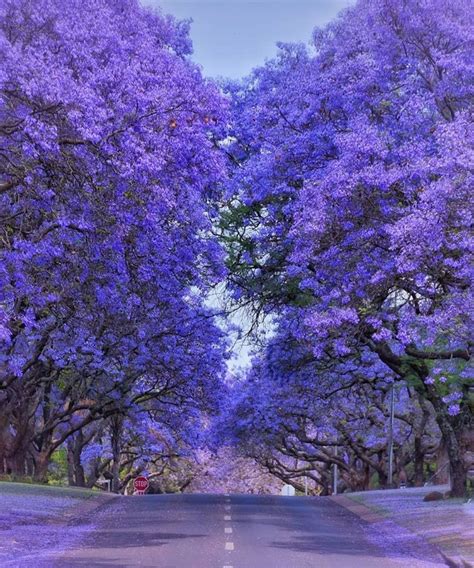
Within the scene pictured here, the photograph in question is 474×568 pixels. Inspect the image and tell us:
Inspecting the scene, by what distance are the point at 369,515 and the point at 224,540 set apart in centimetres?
956

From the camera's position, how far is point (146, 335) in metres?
32.5

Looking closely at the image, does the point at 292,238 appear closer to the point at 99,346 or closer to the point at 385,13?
the point at 385,13

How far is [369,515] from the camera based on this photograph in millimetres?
27062

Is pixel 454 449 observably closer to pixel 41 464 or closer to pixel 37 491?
pixel 37 491

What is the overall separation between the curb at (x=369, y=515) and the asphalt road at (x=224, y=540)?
42 cm

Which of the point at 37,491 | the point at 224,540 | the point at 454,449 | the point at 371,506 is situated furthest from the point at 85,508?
the point at 454,449

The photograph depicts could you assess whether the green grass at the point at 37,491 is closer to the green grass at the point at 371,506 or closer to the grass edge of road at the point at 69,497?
the grass edge of road at the point at 69,497

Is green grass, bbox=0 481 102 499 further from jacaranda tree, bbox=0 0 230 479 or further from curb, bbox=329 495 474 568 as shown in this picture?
curb, bbox=329 495 474 568

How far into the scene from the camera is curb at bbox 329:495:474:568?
14865 mm

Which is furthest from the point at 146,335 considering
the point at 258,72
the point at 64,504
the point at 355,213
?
the point at 355,213

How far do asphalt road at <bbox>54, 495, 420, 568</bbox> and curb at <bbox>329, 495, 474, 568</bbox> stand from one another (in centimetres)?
42

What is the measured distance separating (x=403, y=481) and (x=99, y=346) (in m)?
29.1

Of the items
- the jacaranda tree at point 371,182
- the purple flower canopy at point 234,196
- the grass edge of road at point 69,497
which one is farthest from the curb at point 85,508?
the jacaranda tree at point 371,182

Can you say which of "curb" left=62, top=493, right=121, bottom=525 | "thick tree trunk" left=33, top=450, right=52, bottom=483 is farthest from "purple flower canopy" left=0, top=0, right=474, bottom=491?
"thick tree trunk" left=33, top=450, right=52, bottom=483
